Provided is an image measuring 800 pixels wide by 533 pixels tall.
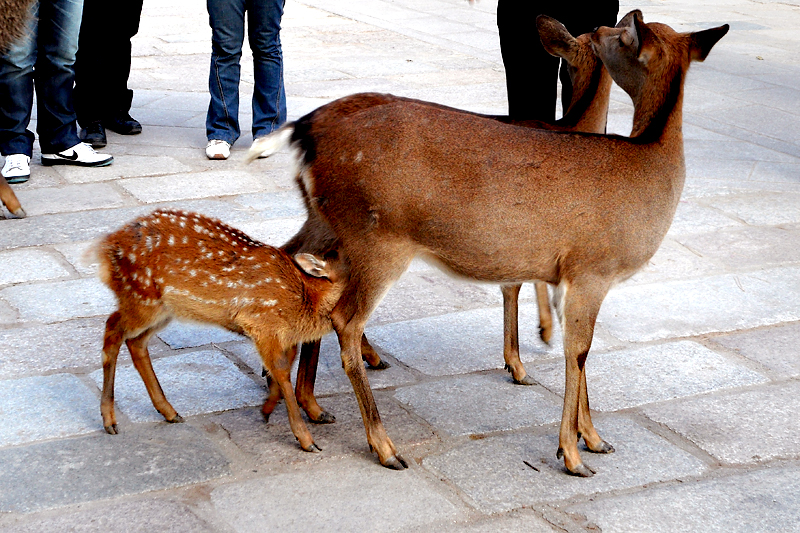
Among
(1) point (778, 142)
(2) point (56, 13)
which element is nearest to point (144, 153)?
(2) point (56, 13)

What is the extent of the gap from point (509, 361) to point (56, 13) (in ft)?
13.4

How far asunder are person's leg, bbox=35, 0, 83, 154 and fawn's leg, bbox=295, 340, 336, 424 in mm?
3722

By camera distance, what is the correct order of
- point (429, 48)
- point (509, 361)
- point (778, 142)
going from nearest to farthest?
1. point (509, 361)
2. point (778, 142)
3. point (429, 48)

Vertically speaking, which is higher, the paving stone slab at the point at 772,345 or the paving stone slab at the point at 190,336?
the paving stone slab at the point at 772,345

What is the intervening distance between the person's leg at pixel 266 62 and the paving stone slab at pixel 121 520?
4.51 meters

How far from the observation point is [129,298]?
3.57 metres

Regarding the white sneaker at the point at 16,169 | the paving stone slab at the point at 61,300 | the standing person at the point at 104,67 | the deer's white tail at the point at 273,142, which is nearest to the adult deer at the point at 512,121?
the deer's white tail at the point at 273,142

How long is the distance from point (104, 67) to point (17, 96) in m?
1.22

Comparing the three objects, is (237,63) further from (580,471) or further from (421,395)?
(580,471)

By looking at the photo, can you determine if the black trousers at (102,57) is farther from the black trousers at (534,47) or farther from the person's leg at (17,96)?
the black trousers at (534,47)

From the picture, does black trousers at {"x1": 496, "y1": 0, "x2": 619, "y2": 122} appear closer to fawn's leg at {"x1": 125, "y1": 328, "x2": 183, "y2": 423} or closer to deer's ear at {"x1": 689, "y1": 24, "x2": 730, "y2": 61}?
deer's ear at {"x1": 689, "y1": 24, "x2": 730, "y2": 61}

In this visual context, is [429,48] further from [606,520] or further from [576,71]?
[606,520]

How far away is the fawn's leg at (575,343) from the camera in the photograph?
11.4 ft

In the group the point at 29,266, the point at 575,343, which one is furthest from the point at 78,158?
the point at 575,343
